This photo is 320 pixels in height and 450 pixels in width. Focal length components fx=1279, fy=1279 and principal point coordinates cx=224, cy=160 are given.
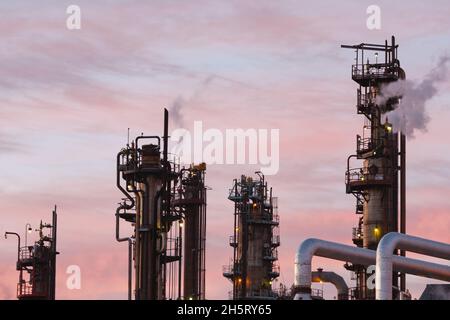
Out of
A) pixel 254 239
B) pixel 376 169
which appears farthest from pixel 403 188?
pixel 254 239

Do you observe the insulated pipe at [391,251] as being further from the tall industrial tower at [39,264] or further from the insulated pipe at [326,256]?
A: the tall industrial tower at [39,264]

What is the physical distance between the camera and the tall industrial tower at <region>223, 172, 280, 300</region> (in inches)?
4510

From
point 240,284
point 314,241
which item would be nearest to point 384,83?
point 314,241

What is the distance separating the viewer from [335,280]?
78438 mm

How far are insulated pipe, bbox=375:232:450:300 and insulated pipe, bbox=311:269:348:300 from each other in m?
18.9

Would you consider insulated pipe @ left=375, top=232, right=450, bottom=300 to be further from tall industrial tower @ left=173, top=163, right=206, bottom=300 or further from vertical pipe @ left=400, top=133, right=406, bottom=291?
tall industrial tower @ left=173, top=163, right=206, bottom=300

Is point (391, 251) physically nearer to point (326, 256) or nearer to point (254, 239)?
point (326, 256)

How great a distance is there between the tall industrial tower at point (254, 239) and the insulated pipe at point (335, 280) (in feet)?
113

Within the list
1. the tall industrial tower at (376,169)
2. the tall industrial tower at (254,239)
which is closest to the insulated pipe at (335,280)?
the tall industrial tower at (376,169)

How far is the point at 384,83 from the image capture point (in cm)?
7919

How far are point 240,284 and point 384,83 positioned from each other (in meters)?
39.2

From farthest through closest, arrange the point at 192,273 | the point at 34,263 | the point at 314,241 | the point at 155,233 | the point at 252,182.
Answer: the point at 252,182 < the point at 34,263 < the point at 192,273 < the point at 155,233 < the point at 314,241

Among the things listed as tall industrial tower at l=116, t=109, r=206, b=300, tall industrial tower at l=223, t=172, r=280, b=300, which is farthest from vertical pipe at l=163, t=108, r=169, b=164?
tall industrial tower at l=223, t=172, r=280, b=300

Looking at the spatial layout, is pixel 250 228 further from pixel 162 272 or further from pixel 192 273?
pixel 162 272
